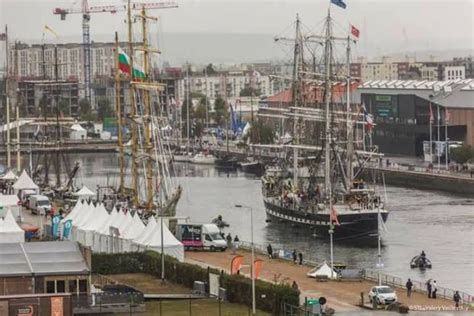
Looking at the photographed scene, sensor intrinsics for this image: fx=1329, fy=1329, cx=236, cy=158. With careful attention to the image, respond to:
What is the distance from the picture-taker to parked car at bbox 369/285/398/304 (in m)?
25.1

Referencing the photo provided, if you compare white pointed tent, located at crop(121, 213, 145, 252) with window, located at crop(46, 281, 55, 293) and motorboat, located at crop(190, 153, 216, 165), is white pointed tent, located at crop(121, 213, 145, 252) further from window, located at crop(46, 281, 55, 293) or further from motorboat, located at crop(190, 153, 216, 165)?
motorboat, located at crop(190, 153, 216, 165)

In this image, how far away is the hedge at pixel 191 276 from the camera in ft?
76.3

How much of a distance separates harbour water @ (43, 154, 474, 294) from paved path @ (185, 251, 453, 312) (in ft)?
11.1

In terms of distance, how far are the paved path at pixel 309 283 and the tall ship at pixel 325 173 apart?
628 centimetres

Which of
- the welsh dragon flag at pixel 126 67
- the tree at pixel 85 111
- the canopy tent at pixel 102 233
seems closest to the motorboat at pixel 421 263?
the canopy tent at pixel 102 233

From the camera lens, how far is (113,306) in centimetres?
2302

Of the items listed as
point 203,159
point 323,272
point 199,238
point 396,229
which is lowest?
point 396,229

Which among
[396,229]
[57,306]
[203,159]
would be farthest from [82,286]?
[203,159]

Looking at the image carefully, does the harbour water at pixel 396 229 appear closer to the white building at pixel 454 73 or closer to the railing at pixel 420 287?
the railing at pixel 420 287

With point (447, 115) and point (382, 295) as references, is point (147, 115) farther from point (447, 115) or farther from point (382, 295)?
point (447, 115)

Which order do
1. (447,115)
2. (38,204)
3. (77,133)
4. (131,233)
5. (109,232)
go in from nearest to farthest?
(131,233) < (109,232) < (38,204) < (447,115) < (77,133)

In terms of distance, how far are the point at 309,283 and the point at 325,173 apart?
70.7 feet

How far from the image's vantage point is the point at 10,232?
3225 cm

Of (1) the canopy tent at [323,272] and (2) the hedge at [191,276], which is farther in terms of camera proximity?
(1) the canopy tent at [323,272]
